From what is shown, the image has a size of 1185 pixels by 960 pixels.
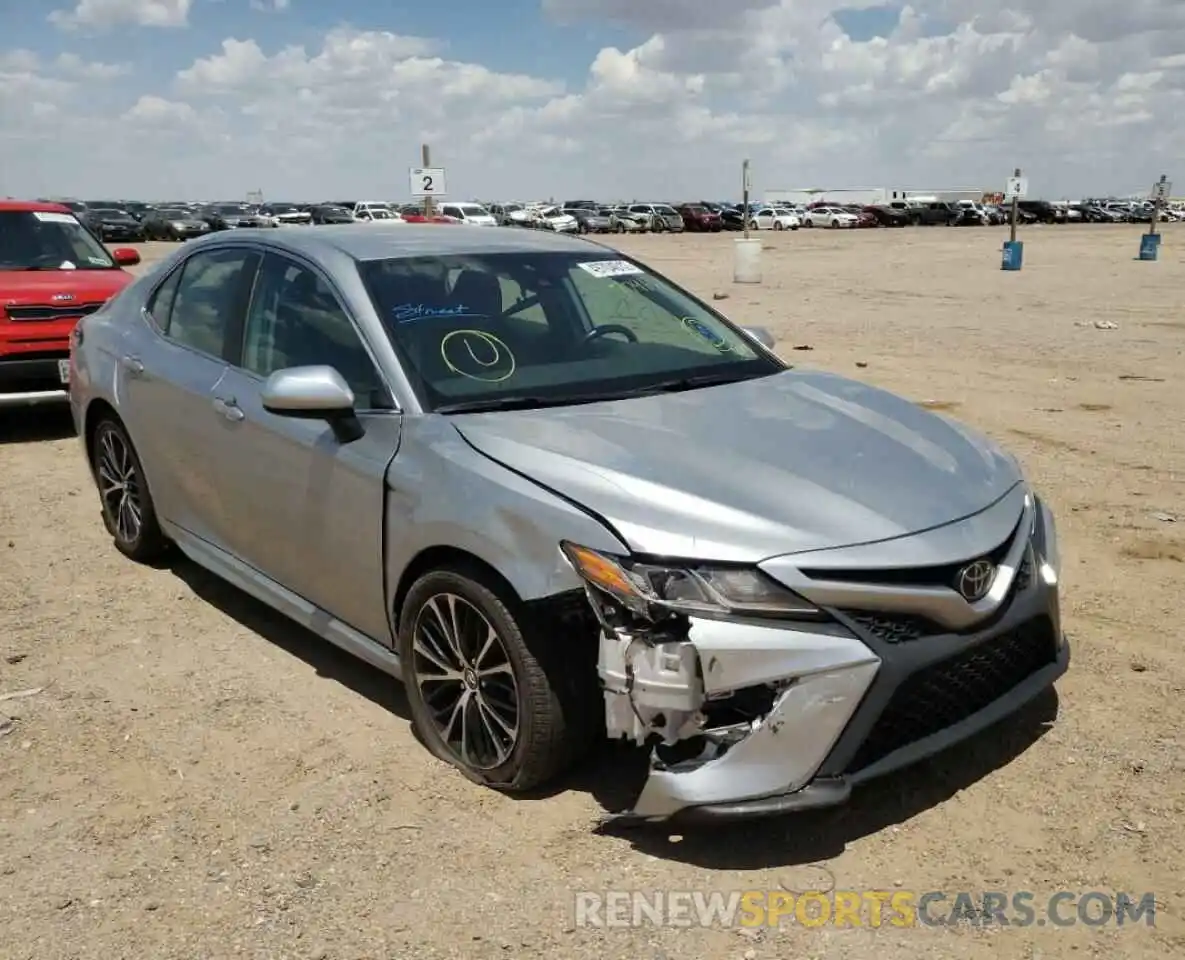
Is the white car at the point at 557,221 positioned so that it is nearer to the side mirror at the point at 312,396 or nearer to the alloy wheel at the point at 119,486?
the alloy wheel at the point at 119,486

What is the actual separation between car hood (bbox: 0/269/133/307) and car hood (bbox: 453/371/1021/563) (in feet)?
19.5

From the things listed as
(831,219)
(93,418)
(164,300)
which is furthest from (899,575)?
(831,219)

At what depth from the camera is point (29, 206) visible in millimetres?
9578

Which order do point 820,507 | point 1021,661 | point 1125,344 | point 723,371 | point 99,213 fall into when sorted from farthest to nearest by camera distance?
1. point 99,213
2. point 1125,344
3. point 723,371
4. point 1021,661
5. point 820,507

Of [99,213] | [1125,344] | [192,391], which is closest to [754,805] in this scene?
[192,391]

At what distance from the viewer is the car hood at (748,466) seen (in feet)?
9.41

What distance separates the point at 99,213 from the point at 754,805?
59.7 metres

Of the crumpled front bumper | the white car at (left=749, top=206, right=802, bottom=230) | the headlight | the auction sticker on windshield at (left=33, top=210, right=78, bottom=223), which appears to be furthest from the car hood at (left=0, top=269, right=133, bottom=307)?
the white car at (left=749, top=206, right=802, bottom=230)

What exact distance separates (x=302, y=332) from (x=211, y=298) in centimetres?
88

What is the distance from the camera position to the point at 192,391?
14.9 ft

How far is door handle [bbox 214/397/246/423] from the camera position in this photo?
4.21 metres

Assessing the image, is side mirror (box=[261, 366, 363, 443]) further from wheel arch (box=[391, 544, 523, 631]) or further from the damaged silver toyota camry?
wheel arch (box=[391, 544, 523, 631])

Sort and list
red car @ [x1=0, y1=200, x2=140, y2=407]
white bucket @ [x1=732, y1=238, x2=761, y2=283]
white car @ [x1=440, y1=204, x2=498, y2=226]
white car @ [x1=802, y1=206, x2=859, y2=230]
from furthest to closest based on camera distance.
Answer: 1. white car @ [x1=802, y1=206, x2=859, y2=230]
2. white car @ [x1=440, y1=204, x2=498, y2=226]
3. white bucket @ [x1=732, y1=238, x2=761, y2=283]
4. red car @ [x1=0, y1=200, x2=140, y2=407]

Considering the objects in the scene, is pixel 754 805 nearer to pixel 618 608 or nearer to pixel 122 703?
pixel 618 608
